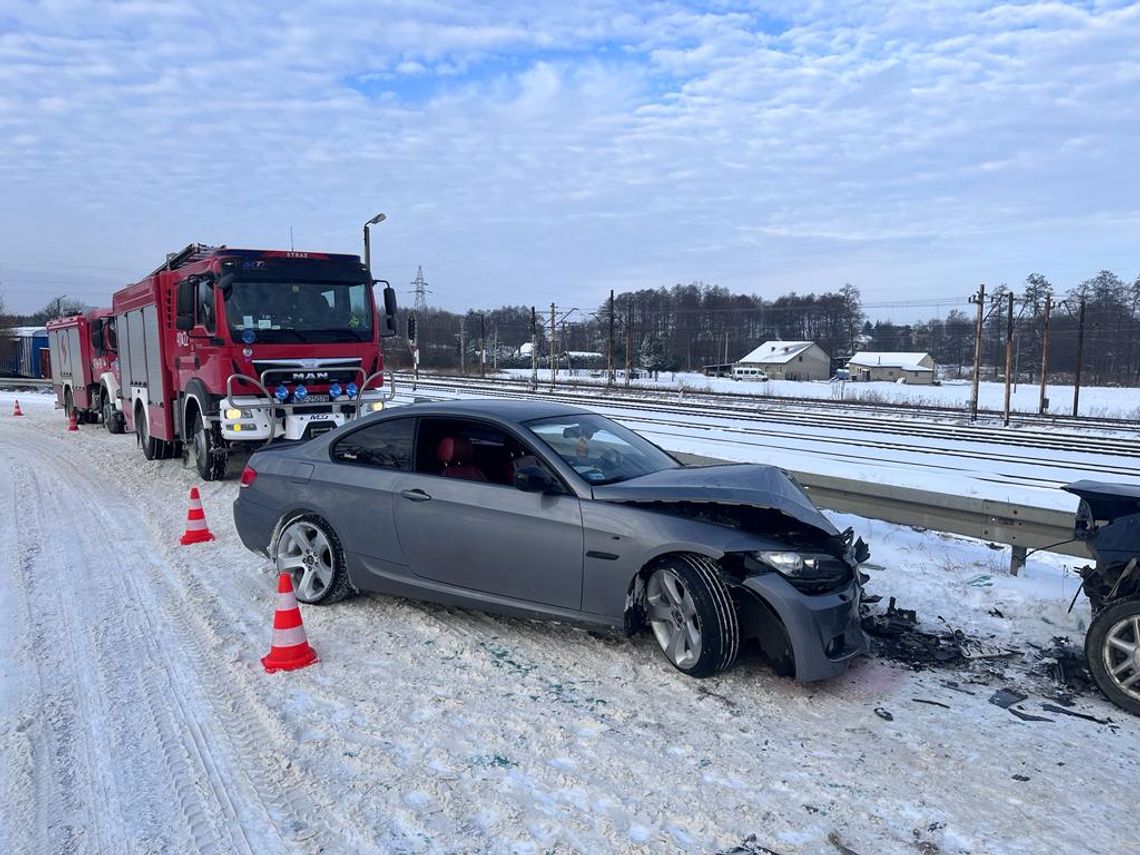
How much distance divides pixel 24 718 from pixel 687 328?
349 feet

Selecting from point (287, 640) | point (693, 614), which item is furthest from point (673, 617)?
point (287, 640)

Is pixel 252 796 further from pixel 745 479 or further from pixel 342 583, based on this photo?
pixel 745 479

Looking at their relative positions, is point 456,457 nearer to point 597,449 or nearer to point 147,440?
point 597,449

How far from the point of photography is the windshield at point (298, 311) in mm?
10758

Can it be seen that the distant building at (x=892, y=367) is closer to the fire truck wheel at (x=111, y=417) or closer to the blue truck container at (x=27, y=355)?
the blue truck container at (x=27, y=355)

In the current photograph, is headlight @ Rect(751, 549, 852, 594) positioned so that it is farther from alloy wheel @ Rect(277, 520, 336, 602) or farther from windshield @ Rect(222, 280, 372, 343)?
windshield @ Rect(222, 280, 372, 343)

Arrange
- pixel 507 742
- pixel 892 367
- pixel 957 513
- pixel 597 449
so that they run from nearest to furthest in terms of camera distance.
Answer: pixel 507 742, pixel 597 449, pixel 957 513, pixel 892 367

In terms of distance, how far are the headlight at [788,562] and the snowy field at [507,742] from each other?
0.69 meters

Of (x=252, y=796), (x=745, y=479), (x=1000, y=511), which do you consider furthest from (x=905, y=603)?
(x=252, y=796)

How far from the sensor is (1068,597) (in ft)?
19.0

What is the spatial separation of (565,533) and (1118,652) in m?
2.97

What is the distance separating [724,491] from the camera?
442 centimetres

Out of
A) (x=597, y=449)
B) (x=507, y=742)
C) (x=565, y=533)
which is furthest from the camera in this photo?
(x=597, y=449)

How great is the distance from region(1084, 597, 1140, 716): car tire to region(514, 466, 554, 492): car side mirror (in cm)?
304
